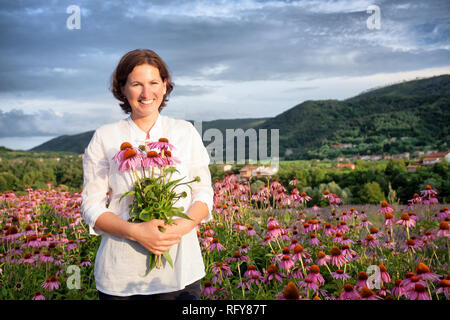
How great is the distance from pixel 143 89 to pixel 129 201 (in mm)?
698

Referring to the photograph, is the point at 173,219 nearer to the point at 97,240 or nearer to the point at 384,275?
the point at 384,275

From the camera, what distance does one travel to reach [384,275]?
9.92 ft

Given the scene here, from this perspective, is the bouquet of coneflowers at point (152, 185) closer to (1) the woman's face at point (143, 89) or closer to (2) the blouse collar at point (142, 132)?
(2) the blouse collar at point (142, 132)

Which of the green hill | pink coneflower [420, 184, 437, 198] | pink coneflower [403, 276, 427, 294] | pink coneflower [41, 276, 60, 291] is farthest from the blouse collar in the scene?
the green hill

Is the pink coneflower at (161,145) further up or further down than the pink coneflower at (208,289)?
further up

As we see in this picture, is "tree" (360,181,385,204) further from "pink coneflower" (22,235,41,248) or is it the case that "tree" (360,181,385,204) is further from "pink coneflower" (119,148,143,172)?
"pink coneflower" (119,148,143,172)

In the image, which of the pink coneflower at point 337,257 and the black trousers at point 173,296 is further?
the pink coneflower at point 337,257

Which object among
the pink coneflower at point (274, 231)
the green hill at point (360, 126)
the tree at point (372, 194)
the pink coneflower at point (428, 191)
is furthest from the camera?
the green hill at point (360, 126)

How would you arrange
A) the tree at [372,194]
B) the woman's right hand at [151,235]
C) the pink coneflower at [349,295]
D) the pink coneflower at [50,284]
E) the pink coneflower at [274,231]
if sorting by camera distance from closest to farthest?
the woman's right hand at [151,235] < the pink coneflower at [349,295] < the pink coneflower at [50,284] < the pink coneflower at [274,231] < the tree at [372,194]

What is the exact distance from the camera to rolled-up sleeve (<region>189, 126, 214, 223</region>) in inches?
86.6

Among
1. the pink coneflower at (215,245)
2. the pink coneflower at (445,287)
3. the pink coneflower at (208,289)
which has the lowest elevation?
the pink coneflower at (208,289)

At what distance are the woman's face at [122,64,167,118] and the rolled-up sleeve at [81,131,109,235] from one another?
1.06ft

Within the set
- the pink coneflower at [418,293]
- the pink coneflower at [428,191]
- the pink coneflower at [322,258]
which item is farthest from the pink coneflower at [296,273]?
the pink coneflower at [428,191]

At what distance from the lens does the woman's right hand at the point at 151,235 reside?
1.90 metres
